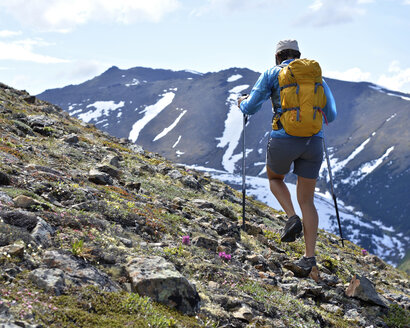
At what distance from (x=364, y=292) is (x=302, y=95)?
14.1ft

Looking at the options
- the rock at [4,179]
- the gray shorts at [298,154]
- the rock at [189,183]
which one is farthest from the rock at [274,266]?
the rock at [189,183]

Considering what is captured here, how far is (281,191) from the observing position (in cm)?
811

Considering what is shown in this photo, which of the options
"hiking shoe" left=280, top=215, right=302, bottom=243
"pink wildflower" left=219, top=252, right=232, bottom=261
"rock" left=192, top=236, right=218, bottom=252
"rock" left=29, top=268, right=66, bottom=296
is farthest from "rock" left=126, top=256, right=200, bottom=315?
"hiking shoe" left=280, top=215, right=302, bottom=243

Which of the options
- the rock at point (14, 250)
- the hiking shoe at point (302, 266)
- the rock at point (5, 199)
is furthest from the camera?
the hiking shoe at point (302, 266)

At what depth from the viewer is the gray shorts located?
7109mm

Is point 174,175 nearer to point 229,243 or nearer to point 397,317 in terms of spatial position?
point 229,243

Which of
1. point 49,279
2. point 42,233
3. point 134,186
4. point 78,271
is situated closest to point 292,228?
point 78,271

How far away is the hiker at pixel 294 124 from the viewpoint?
6.67 meters

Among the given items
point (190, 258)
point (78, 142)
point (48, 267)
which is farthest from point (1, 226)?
point (78, 142)

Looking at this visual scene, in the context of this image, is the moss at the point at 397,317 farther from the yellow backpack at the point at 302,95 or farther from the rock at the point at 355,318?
the yellow backpack at the point at 302,95

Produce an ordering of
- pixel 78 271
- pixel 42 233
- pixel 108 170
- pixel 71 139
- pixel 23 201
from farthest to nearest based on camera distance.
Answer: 1. pixel 71 139
2. pixel 108 170
3. pixel 23 201
4. pixel 42 233
5. pixel 78 271

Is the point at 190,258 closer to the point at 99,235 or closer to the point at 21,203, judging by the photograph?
the point at 99,235

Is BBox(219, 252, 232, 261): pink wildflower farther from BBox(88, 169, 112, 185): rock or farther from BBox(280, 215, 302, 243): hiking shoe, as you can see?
BBox(88, 169, 112, 185): rock

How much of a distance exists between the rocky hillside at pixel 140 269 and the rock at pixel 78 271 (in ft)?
0.04
